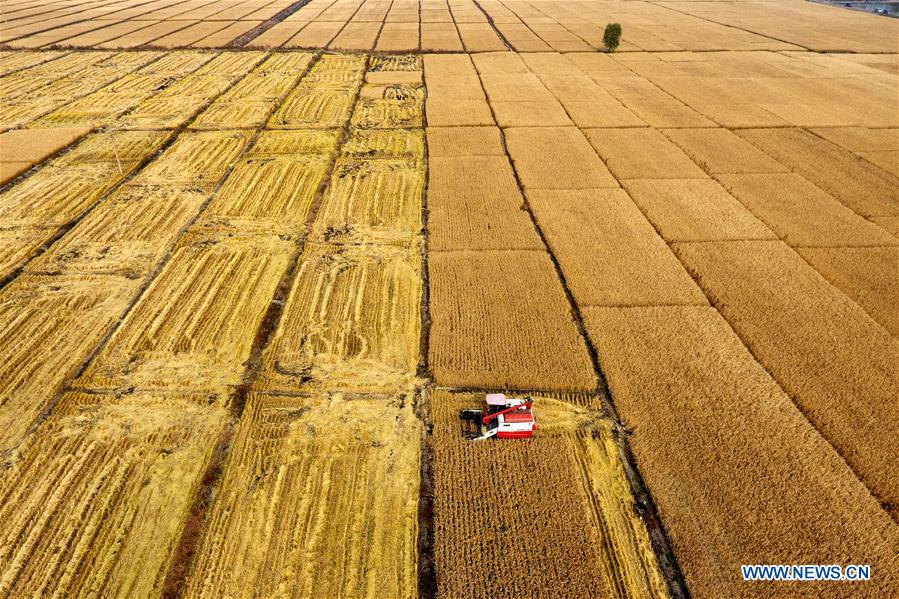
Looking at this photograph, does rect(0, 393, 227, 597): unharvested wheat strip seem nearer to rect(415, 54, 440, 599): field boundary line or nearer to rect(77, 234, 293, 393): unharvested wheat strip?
rect(77, 234, 293, 393): unharvested wheat strip

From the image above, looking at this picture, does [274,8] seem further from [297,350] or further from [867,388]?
[867,388]

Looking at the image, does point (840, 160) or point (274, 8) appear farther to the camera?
point (274, 8)

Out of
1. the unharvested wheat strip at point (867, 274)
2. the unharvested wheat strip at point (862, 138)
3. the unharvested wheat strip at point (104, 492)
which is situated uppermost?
the unharvested wheat strip at point (862, 138)

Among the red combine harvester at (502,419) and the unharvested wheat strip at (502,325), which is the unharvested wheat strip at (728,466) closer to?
the unharvested wheat strip at (502,325)

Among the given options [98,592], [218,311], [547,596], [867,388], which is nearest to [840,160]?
[867,388]

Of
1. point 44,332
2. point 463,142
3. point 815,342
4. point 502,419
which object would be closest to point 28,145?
point 44,332

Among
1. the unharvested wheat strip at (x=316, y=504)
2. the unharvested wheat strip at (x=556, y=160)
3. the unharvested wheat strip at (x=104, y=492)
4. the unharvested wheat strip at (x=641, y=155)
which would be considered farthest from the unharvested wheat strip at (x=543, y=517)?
the unharvested wheat strip at (x=641, y=155)
